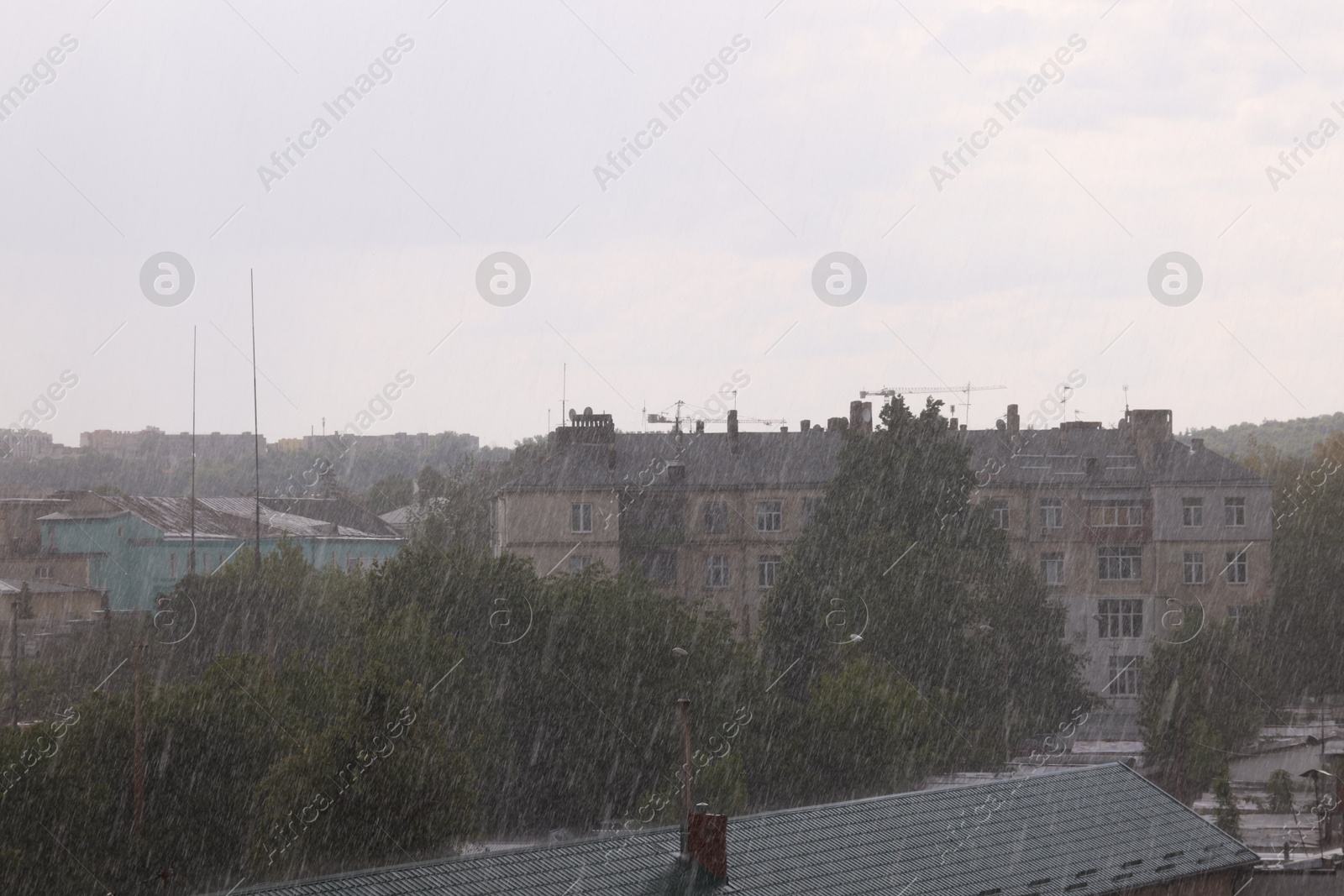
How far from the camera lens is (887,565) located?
4484cm

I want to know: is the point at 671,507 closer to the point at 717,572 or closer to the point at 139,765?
the point at 717,572

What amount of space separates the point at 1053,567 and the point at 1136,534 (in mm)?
3395

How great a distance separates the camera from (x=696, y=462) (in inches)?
2221

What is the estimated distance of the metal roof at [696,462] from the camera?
176ft

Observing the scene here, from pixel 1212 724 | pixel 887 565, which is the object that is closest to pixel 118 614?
pixel 887 565

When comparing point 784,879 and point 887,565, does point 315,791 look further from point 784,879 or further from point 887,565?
point 887,565

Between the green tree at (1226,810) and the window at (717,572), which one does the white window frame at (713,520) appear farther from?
the green tree at (1226,810)

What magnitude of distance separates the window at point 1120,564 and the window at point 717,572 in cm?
1442

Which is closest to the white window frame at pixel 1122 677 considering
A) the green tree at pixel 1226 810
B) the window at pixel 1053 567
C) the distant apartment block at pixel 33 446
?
the window at pixel 1053 567

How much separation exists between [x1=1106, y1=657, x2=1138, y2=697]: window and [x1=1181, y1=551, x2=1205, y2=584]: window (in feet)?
Answer: 13.1

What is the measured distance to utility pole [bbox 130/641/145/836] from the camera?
23.5m

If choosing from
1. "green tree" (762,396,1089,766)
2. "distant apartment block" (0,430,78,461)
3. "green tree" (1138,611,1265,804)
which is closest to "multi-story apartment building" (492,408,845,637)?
"green tree" (762,396,1089,766)

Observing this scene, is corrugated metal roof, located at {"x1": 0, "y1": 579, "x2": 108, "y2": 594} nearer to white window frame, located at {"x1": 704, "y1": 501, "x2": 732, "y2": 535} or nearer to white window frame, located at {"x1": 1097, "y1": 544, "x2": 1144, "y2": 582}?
white window frame, located at {"x1": 704, "y1": 501, "x2": 732, "y2": 535}

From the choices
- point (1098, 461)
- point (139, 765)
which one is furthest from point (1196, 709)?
point (139, 765)
